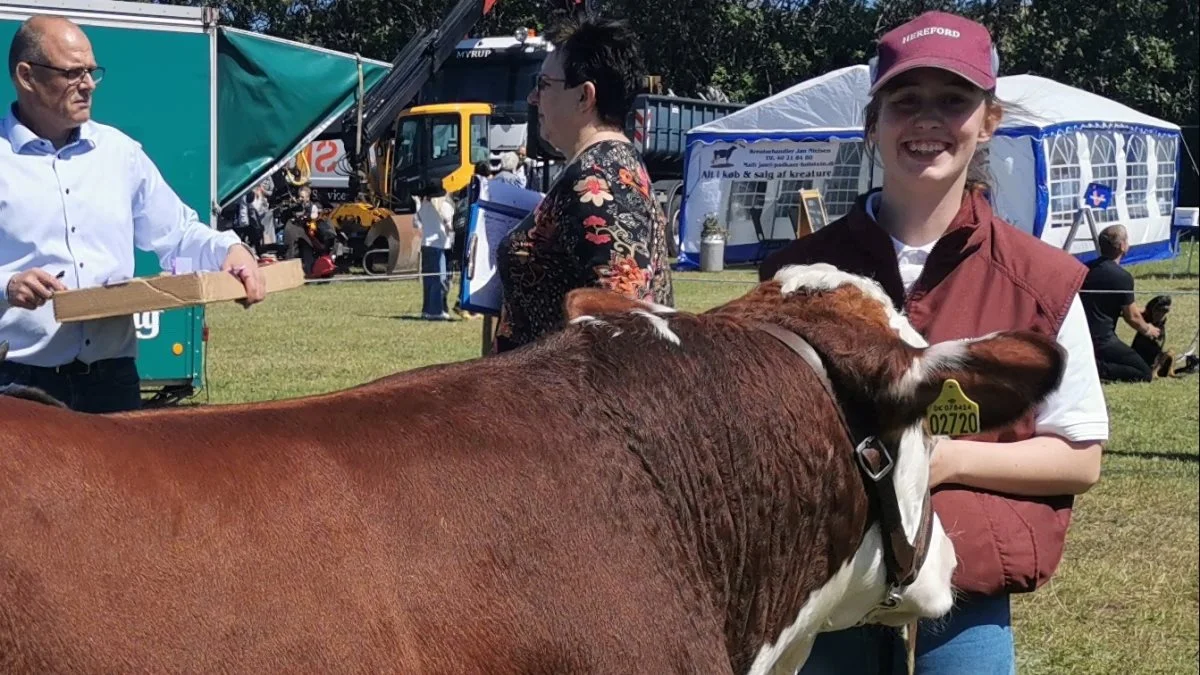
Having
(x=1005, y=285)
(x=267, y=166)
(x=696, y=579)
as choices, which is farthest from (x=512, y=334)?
(x=267, y=166)

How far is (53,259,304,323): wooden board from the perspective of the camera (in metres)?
3.03

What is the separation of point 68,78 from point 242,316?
14.5m

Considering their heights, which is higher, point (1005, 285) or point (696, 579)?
point (1005, 285)

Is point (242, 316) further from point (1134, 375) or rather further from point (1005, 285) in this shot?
point (1005, 285)

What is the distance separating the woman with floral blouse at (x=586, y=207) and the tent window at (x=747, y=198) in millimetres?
21852

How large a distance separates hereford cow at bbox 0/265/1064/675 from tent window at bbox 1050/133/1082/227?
20.7 m

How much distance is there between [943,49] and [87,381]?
2.76 meters

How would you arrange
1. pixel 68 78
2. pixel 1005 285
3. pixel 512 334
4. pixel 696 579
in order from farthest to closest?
pixel 68 78
pixel 512 334
pixel 1005 285
pixel 696 579

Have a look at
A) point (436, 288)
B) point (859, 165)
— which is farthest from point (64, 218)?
point (859, 165)

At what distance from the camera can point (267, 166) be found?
9852mm

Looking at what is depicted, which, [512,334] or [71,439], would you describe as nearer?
[71,439]

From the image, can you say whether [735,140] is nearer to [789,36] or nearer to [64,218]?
[789,36]

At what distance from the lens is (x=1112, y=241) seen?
12.5 meters

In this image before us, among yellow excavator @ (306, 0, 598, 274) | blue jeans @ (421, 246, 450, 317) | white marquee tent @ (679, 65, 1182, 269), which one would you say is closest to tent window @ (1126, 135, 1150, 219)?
white marquee tent @ (679, 65, 1182, 269)
